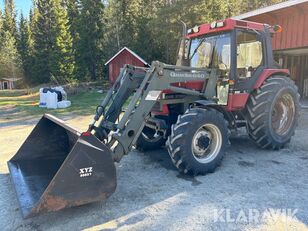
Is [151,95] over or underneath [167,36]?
underneath

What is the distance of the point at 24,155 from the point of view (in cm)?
445

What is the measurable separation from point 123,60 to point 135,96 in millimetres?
20468

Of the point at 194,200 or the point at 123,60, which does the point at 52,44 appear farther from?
the point at 194,200

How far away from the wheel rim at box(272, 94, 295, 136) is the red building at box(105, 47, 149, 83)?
1693cm

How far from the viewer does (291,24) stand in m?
10.3

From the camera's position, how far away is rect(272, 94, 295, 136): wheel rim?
5.74m

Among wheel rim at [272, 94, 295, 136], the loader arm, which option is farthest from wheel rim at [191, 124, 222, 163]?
wheel rim at [272, 94, 295, 136]

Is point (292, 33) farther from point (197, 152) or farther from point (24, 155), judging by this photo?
point (24, 155)

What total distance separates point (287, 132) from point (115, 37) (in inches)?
1044

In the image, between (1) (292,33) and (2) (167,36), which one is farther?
(2) (167,36)

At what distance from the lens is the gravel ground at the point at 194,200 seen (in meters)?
3.06

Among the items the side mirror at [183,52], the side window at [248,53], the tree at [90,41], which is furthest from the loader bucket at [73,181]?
the tree at [90,41]

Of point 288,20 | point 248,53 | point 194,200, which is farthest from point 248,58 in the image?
point 288,20

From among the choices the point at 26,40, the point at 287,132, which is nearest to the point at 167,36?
the point at 287,132
